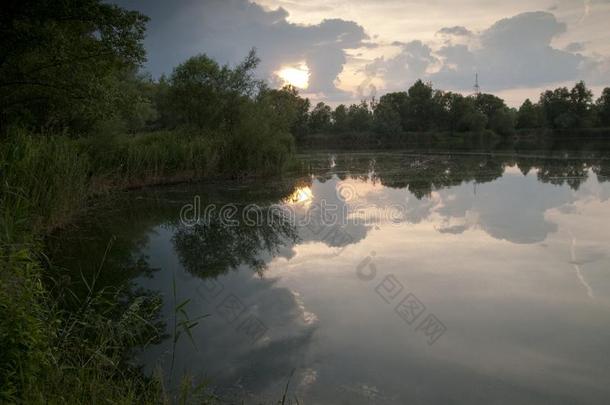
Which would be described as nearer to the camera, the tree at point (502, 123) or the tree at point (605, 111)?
the tree at point (605, 111)

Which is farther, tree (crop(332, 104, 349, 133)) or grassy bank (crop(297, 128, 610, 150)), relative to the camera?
tree (crop(332, 104, 349, 133))

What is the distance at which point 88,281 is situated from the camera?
6.37m

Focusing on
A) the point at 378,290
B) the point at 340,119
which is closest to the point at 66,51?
the point at 378,290

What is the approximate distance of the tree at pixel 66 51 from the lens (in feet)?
27.6

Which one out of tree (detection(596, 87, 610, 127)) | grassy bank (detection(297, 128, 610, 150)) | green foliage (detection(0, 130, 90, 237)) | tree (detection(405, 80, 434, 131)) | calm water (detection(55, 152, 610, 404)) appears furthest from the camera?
tree (detection(405, 80, 434, 131))

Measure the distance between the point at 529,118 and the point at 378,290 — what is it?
69.3m

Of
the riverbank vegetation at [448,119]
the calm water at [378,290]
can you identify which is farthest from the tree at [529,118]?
the calm water at [378,290]

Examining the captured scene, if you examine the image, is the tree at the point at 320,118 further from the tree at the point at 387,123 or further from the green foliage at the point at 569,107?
the green foliage at the point at 569,107

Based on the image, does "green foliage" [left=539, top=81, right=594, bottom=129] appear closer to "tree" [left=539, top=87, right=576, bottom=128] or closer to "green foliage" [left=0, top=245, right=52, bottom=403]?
"tree" [left=539, top=87, right=576, bottom=128]

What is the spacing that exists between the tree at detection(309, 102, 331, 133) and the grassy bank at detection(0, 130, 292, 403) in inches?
1910

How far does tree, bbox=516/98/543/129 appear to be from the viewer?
65500 millimetres

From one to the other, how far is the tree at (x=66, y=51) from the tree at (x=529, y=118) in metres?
66.6

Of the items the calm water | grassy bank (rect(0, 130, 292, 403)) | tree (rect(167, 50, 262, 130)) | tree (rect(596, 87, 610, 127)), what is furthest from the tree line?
the calm water

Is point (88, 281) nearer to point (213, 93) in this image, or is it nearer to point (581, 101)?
point (213, 93)
